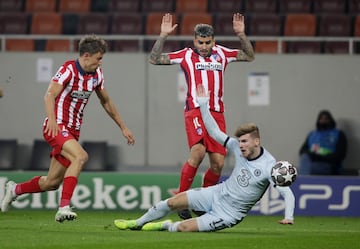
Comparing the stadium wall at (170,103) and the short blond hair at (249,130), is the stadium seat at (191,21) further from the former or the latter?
the short blond hair at (249,130)

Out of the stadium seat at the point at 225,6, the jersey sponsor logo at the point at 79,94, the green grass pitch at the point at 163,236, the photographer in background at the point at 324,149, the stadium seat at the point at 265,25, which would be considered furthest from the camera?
the stadium seat at the point at 225,6

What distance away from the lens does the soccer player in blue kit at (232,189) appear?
1090cm

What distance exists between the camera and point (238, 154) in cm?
1107

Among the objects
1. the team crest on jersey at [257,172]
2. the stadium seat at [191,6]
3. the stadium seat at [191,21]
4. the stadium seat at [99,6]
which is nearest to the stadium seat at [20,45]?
the stadium seat at [99,6]

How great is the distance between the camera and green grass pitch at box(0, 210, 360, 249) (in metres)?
10.2

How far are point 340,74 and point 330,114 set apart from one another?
1.05 m

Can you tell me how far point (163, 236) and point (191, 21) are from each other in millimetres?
9427

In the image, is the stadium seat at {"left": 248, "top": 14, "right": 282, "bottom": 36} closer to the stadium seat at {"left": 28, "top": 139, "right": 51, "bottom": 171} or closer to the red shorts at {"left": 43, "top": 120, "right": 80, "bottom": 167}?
the stadium seat at {"left": 28, "top": 139, "right": 51, "bottom": 171}

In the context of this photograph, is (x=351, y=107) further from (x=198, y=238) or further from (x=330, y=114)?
(x=198, y=238)

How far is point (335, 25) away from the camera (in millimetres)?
19938

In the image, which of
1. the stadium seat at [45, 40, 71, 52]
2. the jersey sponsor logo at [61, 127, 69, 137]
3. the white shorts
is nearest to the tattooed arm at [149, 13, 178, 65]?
the jersey sponsor logo at [61, 127, 69, 137]

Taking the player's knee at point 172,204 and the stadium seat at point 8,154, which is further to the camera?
the stadium seat at point 8,154

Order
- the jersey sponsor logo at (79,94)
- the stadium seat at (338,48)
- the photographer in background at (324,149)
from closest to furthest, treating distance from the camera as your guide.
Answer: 1. the jersey sponsor logo at (79,94)
2. the photographer in background at (324,149)
3. the stadium seat at (338,48)

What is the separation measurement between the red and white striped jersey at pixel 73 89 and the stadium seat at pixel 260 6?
8618 millimetres
